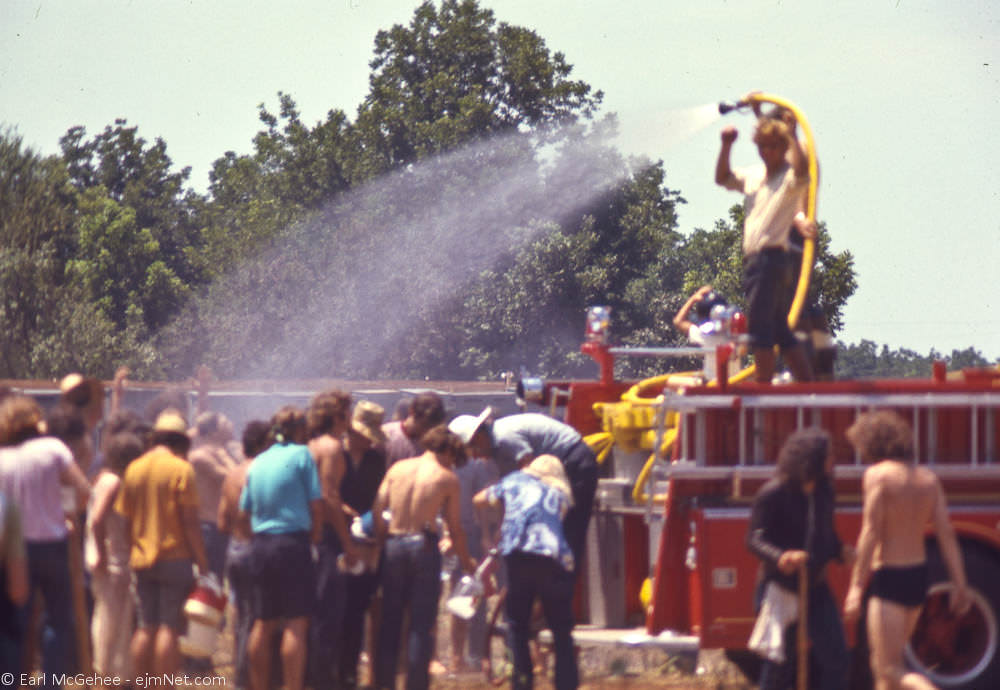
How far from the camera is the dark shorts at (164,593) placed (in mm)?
8586

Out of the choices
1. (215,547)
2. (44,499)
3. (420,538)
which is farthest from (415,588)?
(44,499)

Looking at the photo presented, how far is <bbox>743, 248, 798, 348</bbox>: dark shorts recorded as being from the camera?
366 inches

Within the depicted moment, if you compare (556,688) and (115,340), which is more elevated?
(115,340)

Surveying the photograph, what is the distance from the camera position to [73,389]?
9.01 metres

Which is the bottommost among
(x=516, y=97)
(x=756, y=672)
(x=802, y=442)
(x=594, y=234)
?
(x=756, y=672)

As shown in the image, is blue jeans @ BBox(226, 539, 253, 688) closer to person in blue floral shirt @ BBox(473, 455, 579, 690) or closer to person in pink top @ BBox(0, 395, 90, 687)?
person in pink top @ BBox(0, 395, 90, 687)

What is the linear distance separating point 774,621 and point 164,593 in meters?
3.45

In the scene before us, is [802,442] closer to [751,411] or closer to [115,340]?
[751,411]

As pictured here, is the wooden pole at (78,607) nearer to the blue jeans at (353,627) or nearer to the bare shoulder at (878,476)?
the blue jeans at (353,627)

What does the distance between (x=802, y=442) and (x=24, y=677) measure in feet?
13.2

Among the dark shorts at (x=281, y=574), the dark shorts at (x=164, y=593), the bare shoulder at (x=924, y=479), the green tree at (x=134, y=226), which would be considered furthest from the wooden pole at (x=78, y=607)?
the green tree at (x=134, y=226)

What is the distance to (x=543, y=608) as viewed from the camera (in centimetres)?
872

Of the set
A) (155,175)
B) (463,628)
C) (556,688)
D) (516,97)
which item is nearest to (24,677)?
(556,688)

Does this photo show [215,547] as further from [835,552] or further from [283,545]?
[835,552]
